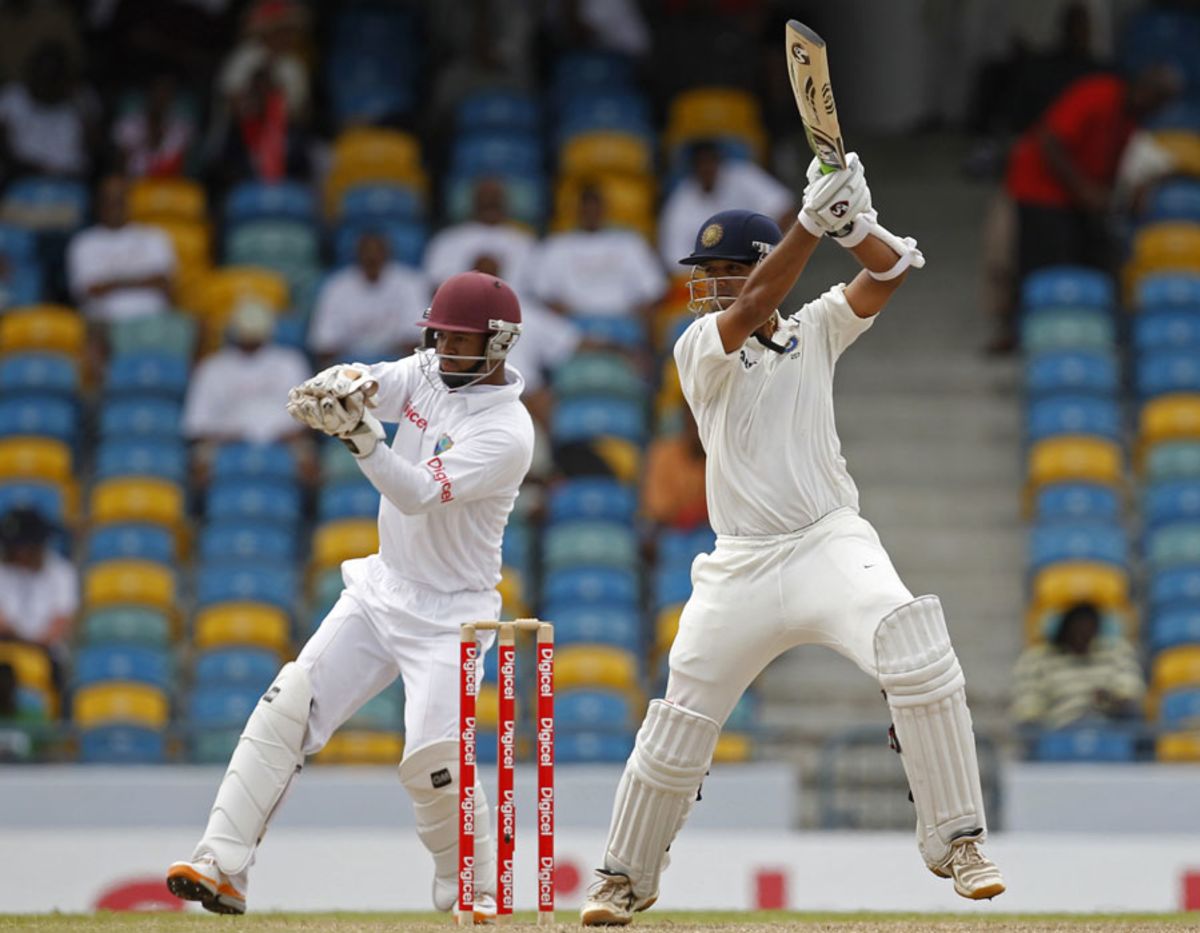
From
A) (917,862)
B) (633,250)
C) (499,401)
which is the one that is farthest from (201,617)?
(499,401)

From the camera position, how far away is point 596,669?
11.4 metres

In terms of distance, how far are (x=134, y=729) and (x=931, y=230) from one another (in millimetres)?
6663

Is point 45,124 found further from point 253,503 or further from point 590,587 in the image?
point 590,587

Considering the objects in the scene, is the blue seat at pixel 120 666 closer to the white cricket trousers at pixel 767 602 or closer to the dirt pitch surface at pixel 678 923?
the dirt pitch surface at pixel 678 923

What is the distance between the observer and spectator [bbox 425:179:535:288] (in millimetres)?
13141

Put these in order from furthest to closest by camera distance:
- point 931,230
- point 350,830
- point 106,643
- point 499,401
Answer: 1. point 931,230
2. point 106,643
3. point 350,830
4. point 499,401

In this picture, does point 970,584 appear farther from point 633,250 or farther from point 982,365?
point 633,250

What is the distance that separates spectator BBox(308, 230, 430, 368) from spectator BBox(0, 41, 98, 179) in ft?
7.90

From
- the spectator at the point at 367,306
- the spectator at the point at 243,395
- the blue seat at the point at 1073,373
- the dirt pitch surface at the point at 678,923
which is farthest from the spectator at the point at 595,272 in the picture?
the dirt pitch surface at the point at 678,923

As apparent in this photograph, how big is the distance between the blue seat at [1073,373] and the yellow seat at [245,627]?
14.6ft

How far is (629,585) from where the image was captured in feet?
39.3

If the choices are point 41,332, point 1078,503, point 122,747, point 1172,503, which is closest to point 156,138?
point 41,332

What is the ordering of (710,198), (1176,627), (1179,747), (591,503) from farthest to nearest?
1. (710,198)
2. (591,503)
3. (1176,627)
4. (1179,747)

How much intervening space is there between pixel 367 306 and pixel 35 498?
2130 mm
